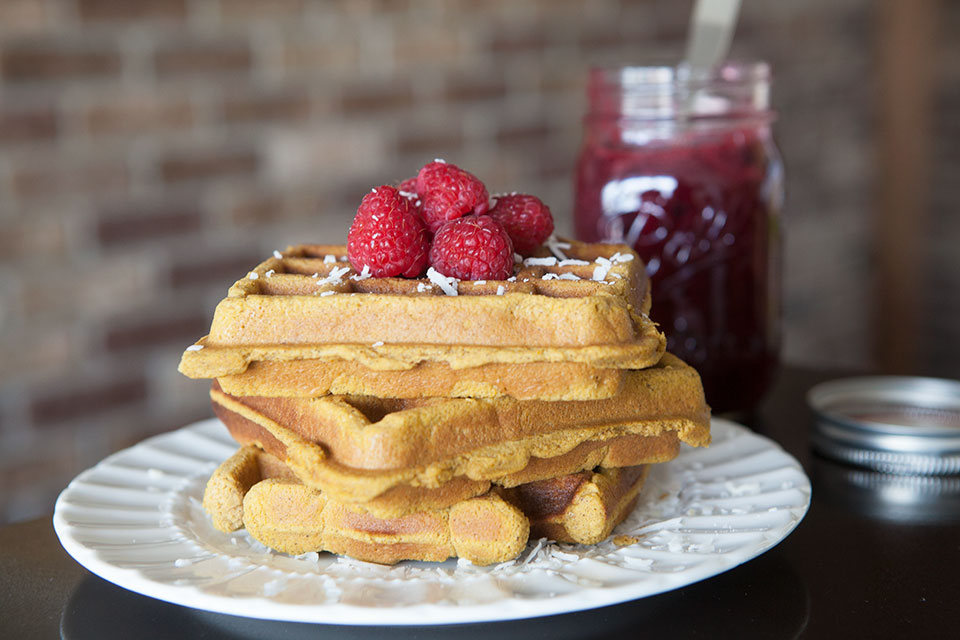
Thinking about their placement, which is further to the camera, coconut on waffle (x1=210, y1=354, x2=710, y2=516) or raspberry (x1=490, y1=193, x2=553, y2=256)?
raspberry (x1=490, y1=193, x2=553, y2=256)

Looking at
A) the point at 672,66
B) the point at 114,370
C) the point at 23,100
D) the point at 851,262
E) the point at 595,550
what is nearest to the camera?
the point at 595,550

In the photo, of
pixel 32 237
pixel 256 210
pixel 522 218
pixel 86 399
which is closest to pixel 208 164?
pixel 256 210

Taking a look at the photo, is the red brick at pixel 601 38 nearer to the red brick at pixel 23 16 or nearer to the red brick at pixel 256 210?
the red brick at pixel 256 210

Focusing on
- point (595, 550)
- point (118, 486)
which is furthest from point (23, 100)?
point (595, 550)

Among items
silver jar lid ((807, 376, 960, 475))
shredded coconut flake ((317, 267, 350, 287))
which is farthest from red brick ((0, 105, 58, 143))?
silver jar lid ((807, 376, 960, 475))

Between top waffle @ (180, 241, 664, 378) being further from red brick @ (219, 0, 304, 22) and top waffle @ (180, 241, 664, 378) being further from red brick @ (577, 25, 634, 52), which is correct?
red brick @ (577, 25, 634, 52)

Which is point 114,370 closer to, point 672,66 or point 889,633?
point 672,66

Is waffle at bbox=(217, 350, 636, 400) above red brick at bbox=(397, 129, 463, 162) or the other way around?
the other way around

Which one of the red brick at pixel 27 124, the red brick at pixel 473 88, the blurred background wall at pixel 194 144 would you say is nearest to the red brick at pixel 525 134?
the blurred background wall at pixel 194 144
